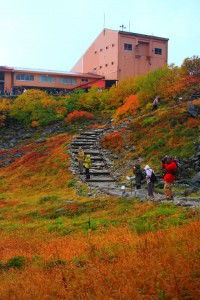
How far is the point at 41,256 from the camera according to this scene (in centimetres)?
990

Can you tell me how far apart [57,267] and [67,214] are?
8363 millimetres

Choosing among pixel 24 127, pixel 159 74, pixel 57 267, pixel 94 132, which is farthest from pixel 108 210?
pixel 24 127

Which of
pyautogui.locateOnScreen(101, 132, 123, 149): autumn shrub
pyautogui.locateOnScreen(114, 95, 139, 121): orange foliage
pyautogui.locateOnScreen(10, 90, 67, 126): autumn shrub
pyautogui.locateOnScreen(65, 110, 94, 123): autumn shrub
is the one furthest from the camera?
pyautogui.locateOnScreen(10, 90, 67, 126): autumn shrub

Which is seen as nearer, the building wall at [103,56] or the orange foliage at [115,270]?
the orange foliage at [115,270]

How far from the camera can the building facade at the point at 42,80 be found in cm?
6266

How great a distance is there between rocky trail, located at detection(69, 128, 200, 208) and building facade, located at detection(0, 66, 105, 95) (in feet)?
97.7

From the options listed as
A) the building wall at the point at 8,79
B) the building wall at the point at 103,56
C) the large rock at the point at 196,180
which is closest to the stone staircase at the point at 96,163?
the large rock at the point at 196,180

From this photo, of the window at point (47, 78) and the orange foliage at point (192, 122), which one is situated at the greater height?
the window at point (47, 78)

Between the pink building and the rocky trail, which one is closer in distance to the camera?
the rocky trail

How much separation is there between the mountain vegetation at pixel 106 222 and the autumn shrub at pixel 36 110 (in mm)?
4227

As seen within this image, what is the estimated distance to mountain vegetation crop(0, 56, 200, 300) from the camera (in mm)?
6781

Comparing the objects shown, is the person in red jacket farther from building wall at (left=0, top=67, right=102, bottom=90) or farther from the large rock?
building wall at (left=0, top=67, right=102, bottom=90)

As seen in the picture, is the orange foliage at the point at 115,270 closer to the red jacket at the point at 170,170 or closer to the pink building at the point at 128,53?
the red jacket at the point at 170,170

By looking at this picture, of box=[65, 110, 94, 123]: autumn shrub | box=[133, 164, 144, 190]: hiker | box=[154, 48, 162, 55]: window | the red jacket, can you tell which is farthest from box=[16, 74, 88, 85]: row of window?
the red jacket
